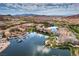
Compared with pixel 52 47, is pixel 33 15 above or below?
above

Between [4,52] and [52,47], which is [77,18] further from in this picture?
[4,52]

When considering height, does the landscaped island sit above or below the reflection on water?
above

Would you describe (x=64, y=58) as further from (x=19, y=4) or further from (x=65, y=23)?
(x=19, y=4)

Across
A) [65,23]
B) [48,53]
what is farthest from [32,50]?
[65,23]

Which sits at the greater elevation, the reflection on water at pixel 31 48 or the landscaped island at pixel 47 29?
the landscaped island at pixel 47 29
